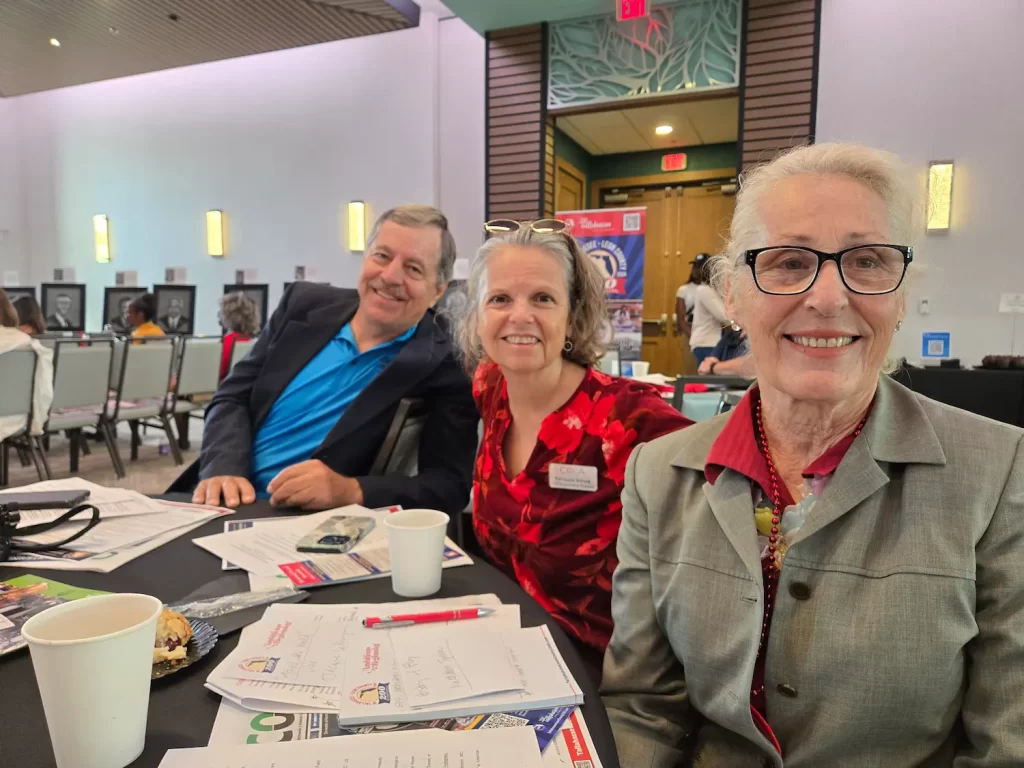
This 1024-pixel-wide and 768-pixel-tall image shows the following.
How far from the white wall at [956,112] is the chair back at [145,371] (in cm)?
598

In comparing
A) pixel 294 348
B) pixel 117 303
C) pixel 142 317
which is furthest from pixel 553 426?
pixel 117 303

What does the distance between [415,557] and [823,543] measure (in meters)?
0.59

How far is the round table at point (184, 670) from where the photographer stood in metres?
0.66

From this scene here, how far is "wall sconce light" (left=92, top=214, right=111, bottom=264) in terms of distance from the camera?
31.0 feet

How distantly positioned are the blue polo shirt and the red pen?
1.11 meters

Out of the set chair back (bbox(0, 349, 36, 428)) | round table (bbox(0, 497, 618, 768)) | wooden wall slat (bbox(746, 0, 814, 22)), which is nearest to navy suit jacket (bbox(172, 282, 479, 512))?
round table (bbox(0, 497, 618, 768))

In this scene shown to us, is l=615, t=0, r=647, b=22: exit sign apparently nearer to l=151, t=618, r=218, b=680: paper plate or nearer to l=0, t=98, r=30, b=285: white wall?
l=151, t=618, r=218, b=680: paper plate

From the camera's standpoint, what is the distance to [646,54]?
6.30 metres

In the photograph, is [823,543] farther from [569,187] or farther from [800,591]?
[569,187]

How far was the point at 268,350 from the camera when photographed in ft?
6.95

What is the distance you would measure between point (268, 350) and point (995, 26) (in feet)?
21.3

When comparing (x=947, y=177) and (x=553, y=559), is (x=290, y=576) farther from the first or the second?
Answer: (x=947, y=177)

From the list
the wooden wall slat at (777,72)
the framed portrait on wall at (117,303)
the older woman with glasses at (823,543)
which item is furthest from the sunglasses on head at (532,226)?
the framed portrait on wall at (117,303)

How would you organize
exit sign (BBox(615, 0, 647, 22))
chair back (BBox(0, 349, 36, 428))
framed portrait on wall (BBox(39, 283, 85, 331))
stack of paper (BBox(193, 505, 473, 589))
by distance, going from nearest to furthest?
1. stack of paper (BBox(193, 505, 473, 589))
2. chair back (BBox(0, 349, 36, 428))
3. exit sign (BBox(615, 0, 647, 22))
4. framed portrait on wall (BBox(39, 283, 85, 331))
